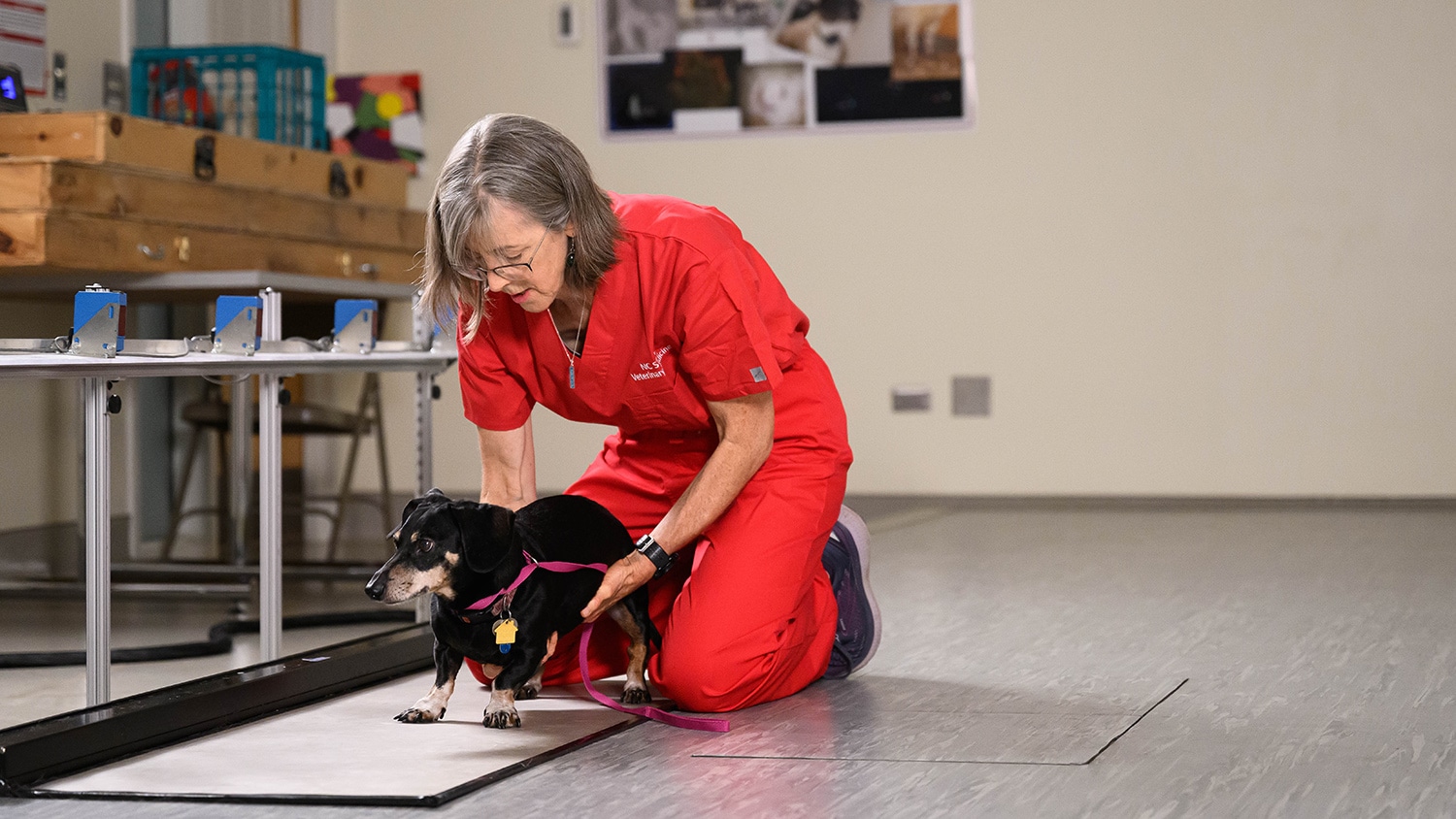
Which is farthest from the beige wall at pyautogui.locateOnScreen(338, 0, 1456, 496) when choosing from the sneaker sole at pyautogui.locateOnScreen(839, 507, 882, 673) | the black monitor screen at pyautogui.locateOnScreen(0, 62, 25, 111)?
the sneaker sole at pyautogui.locateOnScreen(839, 507, 882, 673)

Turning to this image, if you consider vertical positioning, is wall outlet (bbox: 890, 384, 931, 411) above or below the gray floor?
above

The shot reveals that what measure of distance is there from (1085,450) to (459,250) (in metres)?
3.76

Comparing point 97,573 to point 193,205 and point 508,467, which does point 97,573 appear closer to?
point 508,467

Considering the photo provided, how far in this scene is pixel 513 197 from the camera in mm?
2051

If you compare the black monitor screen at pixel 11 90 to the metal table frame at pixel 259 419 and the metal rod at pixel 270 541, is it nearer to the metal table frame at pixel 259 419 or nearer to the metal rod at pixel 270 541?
the metal table frame at pixel 259 419

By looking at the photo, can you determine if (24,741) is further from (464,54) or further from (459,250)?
(464,54)

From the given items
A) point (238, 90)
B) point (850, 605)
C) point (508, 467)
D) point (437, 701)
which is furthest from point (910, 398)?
point (437, 701)

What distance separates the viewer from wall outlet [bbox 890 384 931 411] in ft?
18.3

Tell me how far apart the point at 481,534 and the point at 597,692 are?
1.46 ft

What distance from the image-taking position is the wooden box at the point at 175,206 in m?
3.41

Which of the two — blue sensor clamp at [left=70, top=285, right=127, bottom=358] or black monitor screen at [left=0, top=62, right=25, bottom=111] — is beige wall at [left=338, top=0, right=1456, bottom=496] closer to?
black monitor screen at [left=0, top=62, right=25, bottom=111]

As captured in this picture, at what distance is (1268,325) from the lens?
17.5 feet

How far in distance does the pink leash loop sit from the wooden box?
1068mm

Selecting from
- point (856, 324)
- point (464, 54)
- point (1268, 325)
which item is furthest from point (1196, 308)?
point (464, 54)
